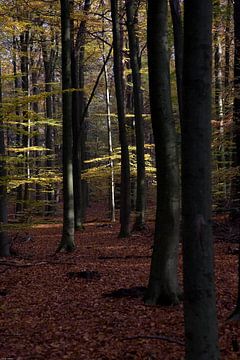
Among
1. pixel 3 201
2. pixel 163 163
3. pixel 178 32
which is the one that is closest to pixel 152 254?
pixel 163 163

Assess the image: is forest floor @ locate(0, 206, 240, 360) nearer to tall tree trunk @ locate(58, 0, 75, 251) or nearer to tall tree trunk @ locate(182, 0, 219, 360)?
tall tree trunk @ locate(58, 0, 75, 251)

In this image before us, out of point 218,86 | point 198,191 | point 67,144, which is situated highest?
point 218,86

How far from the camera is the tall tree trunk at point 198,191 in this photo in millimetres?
3432

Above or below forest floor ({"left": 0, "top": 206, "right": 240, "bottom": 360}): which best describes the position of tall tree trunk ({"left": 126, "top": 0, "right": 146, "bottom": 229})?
above

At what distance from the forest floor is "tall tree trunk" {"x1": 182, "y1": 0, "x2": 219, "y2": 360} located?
1880 mm

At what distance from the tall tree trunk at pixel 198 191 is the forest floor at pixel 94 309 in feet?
6.17

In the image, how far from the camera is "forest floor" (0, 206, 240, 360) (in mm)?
5609

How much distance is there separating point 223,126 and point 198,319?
10.1m

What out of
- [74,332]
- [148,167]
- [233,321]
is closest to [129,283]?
[74,332]

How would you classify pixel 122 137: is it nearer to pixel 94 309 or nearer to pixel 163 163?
pixel 163 163

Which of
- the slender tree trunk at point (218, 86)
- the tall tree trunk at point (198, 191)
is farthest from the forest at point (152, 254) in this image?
the slender tree trunk at point (218, 86)

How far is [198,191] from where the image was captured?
344 cm

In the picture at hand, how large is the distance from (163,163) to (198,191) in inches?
151

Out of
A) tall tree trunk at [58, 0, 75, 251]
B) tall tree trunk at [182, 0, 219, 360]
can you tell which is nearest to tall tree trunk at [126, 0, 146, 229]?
tall tree trunk at [58, 0, 75, 251]
